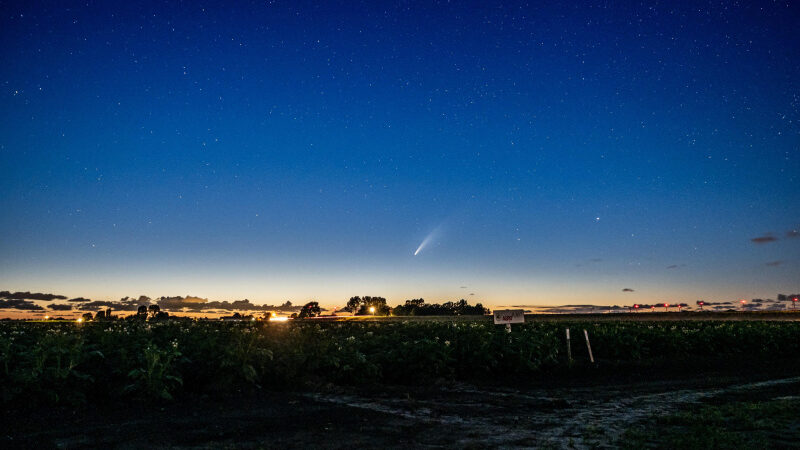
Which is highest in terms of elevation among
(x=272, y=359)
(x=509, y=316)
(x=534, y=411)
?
(x=509, y=316)

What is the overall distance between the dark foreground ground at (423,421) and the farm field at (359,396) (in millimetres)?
41

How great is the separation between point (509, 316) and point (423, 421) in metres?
11.9

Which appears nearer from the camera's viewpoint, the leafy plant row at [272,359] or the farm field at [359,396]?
the farm field at [359,396]

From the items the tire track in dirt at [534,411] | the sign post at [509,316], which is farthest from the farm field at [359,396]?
the sign post at [509,316]

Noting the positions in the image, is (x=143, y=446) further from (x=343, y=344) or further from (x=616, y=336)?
(x=616, y=336)

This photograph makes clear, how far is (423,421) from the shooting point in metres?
9.70

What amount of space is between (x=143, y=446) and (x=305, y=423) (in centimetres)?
265

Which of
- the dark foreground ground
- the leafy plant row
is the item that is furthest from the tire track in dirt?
the leafy plant row

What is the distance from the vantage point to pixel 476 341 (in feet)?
56.5

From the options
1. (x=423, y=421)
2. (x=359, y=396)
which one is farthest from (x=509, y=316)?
(x=423, y=421)

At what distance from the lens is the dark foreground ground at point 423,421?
7.87 metres

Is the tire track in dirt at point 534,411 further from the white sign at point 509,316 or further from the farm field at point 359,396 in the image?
the white sign at point 509,316

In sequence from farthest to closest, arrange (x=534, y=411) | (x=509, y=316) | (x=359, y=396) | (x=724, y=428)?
(x=509, y=316)
(x=359, y=396)
(x=534, y=411)
(x=724, y=428)

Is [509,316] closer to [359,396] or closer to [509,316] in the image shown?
[509,316]
